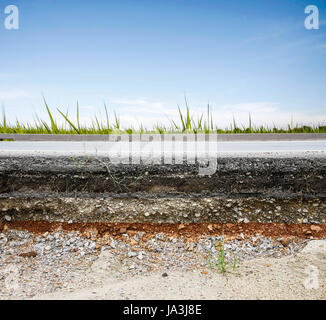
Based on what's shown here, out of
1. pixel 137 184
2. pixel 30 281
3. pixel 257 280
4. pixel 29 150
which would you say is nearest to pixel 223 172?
pixel 137 184

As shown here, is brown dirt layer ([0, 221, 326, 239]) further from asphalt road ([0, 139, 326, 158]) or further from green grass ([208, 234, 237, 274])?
asphalt road ([0, 139, 326, 158])

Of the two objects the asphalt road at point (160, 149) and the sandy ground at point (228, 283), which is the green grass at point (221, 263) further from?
the asphalt road at point (160, 149)

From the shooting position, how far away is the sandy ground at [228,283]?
1.60 meters

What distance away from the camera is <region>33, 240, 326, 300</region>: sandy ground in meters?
1.60

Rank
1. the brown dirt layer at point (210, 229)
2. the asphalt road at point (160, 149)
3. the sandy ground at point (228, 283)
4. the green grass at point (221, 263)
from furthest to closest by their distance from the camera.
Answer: the asphalt road at point (160, 149) < the brown dirt layer at point (210, 229) < the green grass at point (221, 263) < the sandy ground at point (228, 283)

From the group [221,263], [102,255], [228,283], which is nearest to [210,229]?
[221,263]

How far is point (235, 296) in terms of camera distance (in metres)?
1.59

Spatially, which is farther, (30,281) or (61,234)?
(61,234)

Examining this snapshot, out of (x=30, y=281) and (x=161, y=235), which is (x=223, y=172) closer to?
(x=161, y=235)

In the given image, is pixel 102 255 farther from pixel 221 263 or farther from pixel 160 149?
pixel 160 149

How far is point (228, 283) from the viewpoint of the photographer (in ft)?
5.57

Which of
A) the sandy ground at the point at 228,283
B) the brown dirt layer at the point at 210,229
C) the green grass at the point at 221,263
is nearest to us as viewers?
the sandy ground at the point at 228,283

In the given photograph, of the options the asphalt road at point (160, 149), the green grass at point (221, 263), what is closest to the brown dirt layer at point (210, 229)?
the green grass at point (221, 263)

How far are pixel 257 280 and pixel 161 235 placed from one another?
71cm
